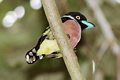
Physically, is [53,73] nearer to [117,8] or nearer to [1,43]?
[1,43]

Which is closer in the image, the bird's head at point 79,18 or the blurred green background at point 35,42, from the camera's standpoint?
the bird's head at point 79,18

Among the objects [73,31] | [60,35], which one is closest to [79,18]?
[73,31]

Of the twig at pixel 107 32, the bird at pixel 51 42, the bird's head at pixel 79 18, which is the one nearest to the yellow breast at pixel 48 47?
the bird at pixel 51 42

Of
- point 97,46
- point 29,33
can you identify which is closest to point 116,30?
point 97,46

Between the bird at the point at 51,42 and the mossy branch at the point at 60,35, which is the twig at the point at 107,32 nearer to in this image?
the bird at the point at 51,42

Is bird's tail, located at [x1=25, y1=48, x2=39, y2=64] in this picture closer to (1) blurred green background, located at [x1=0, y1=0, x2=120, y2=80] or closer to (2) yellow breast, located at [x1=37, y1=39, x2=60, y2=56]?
(2) yellow breast, located at [x1=37, y1=39, x2=60, y2=56]

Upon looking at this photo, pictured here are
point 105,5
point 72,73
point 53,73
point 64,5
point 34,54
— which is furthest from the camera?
point 105,5

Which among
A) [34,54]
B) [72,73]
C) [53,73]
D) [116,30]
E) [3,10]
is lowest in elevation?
[53,73]
